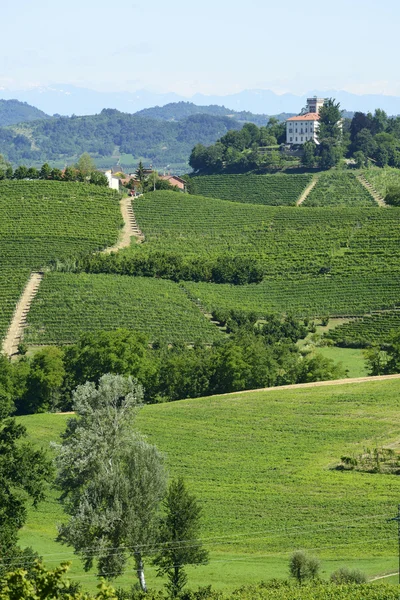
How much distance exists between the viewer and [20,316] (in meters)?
66.8

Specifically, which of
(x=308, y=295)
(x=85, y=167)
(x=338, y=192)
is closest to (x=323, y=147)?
(x=338, y=192)

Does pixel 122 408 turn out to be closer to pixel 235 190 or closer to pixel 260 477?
pixel 260 477

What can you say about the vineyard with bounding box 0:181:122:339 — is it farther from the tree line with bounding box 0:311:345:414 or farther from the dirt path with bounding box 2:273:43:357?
the tree line with bounding box 0:311:345:414

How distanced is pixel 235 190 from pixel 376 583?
→ 94026 mm

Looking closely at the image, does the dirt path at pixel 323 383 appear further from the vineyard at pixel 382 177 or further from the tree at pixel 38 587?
the vineyard at pixel 382 177

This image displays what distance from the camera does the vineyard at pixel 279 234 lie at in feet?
255

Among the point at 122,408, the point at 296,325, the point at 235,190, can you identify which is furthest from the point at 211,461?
the point at 235,190

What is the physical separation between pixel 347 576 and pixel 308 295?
4666 centimetres

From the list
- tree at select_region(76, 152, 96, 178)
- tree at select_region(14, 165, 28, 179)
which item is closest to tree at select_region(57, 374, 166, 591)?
tree at select_region(14, 165, 28, 179)

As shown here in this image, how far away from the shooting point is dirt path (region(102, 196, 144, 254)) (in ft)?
267

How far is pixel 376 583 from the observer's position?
2678cm

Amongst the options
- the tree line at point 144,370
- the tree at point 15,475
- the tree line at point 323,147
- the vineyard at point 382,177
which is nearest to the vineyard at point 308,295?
the tree line at point 144,370

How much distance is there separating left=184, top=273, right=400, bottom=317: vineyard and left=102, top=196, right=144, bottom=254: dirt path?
8.98 metres

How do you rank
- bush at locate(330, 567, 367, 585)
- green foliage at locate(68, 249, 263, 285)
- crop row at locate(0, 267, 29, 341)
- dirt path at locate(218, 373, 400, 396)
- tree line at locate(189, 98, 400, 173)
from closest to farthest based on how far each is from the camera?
bush at locate(330, 567, 367, 585), dirt path at locate(218, 373, 400, 396), crop row at locate(0, 267, 29, 341), green foliage at locate(68, 249, 263, 285), tree line at locate(189, 98, 400, 173)
